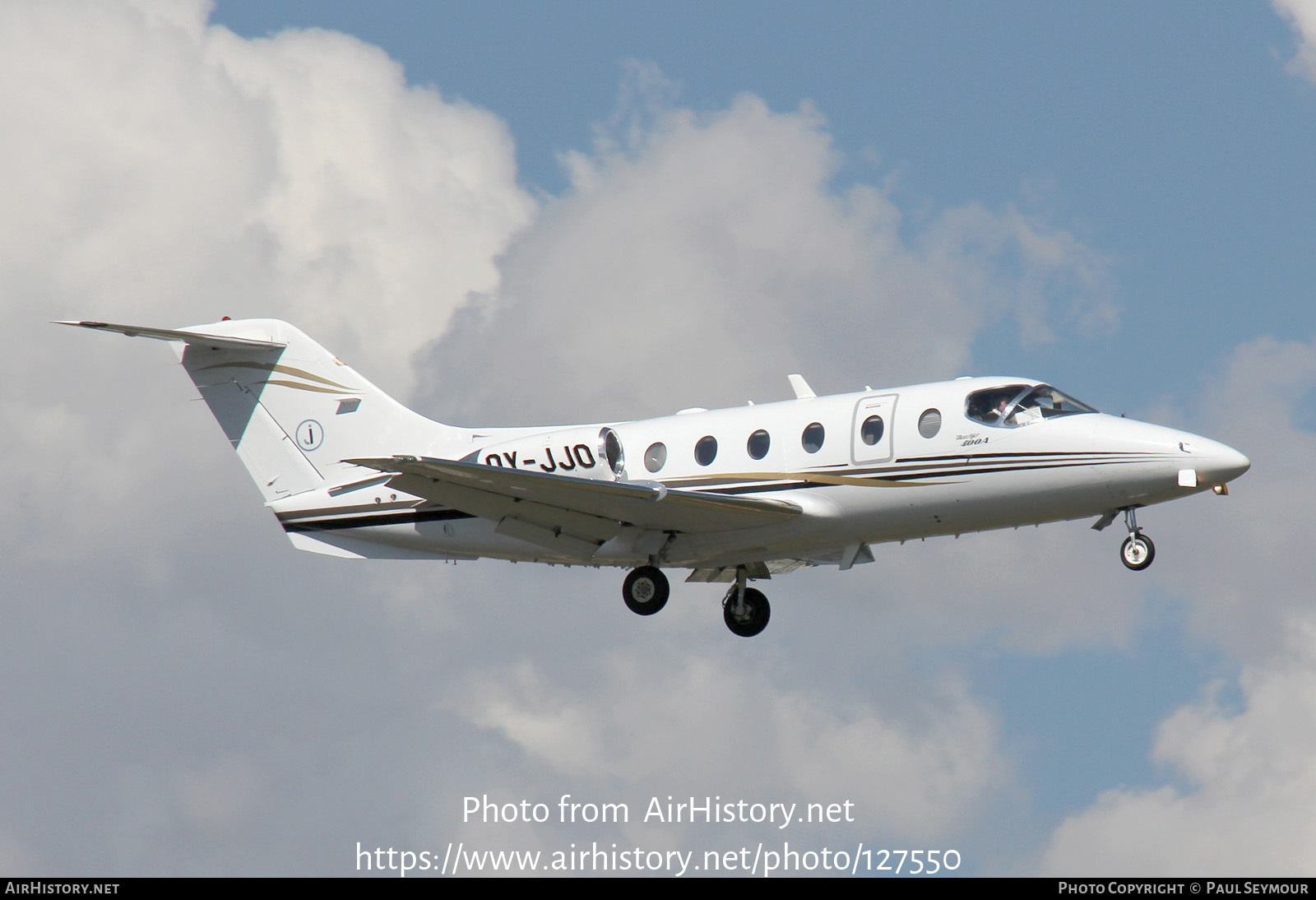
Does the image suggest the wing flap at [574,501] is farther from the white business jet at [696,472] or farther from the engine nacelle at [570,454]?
the engine nacelle at [570,454]

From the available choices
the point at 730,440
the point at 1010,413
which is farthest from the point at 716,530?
the point at 1010,413

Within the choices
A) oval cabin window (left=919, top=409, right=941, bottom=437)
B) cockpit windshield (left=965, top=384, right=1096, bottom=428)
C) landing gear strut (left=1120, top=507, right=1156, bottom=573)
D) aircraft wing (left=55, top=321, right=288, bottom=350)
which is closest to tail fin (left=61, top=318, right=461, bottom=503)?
aircraft wing (left=55, top=321, right=288, bottom=350)

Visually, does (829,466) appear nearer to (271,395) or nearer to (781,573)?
(781,573)

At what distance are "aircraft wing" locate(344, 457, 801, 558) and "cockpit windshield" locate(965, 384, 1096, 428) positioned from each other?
270 centimetres

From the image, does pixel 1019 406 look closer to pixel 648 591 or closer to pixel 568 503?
pixel 648 591

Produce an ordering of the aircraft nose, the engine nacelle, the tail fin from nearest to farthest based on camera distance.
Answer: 1. the aircraft nose
2. the engine nacelle
3. the tail fin

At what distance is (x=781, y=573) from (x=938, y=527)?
4203 millimetres

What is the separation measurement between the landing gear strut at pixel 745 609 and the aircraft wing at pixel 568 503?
8.30 ft

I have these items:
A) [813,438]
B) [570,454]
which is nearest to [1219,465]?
[813,438]

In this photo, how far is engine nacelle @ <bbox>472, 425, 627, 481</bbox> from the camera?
21.6 meters

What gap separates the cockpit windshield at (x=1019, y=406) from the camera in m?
19.8

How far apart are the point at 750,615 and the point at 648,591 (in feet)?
8.07

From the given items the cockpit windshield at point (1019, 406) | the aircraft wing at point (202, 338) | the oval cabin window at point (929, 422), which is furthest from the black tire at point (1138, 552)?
the aircraft wing at point (202, 338)

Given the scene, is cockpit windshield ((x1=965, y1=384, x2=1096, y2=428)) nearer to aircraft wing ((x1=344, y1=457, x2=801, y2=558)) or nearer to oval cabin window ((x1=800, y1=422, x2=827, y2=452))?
oval cabin window ((x1=800, y1=422, x2=827, y2=452))
